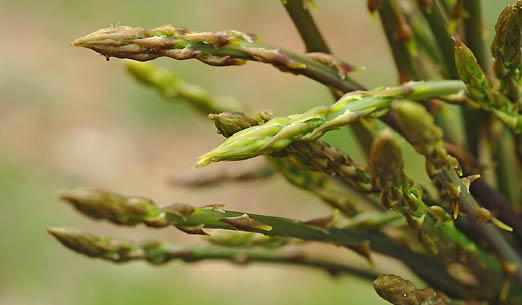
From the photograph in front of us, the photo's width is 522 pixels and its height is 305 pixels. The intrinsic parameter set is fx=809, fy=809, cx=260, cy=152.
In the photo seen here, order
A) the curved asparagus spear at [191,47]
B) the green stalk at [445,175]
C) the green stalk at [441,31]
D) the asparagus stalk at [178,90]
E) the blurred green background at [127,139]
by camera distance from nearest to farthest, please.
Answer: the green stalk at [445,175] < the curved asparagus spear at [191,47] < the green stalk at [441,31] < the asparagus stalk at [178,90] < the blurred green background at [127,139]

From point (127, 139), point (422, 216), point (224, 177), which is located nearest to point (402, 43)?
point (422, 216)

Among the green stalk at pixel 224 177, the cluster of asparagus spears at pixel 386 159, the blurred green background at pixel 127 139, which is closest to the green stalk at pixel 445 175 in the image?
the cluster of asparagus spears at pixel 386 159

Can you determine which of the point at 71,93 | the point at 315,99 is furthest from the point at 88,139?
the point at 315,99

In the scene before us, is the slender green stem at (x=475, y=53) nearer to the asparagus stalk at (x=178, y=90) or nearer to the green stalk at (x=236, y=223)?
the green stalk at (x=236, y=223)

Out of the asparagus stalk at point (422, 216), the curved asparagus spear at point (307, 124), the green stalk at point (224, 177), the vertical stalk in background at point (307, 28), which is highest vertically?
the vertical stalk in background at point (307, 28)

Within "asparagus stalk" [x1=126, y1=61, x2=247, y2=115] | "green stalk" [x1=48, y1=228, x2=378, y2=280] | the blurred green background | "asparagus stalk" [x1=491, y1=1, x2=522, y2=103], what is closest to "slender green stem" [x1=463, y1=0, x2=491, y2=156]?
"asparagus stalk" [x1=491, y1=1, x2=522, y2=103]

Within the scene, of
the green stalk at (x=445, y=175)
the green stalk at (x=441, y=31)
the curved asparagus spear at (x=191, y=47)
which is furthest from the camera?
the green stalk at (x=441, y=31)

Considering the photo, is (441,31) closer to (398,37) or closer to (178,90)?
(398,37)
